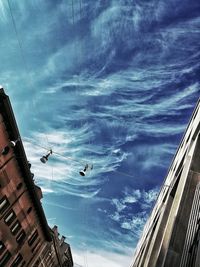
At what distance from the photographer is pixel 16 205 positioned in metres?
28.1

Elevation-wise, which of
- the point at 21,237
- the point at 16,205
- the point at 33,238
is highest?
the point at 16,205

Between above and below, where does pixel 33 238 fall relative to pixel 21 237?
above

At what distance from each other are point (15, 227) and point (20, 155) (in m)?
8.87

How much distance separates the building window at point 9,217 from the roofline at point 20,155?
4.17m

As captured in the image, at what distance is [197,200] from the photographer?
32.5 feet

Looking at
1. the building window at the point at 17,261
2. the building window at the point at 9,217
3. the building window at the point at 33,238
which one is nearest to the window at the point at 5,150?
the building window at the point at 9,217

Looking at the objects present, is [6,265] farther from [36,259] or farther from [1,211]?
[36,259]

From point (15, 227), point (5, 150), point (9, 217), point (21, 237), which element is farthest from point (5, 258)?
point (5, 150)

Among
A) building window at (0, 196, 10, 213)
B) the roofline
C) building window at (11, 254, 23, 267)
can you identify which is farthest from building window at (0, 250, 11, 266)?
the roofline

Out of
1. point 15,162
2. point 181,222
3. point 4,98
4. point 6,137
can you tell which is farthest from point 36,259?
point 181,222

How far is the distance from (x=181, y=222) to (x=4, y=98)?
20.1 m

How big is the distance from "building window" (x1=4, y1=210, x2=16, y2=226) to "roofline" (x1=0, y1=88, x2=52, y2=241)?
4.17m

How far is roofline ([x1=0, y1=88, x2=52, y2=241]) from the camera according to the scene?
78.3 ft

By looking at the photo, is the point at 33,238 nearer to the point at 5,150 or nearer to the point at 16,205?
the point at 16,205
